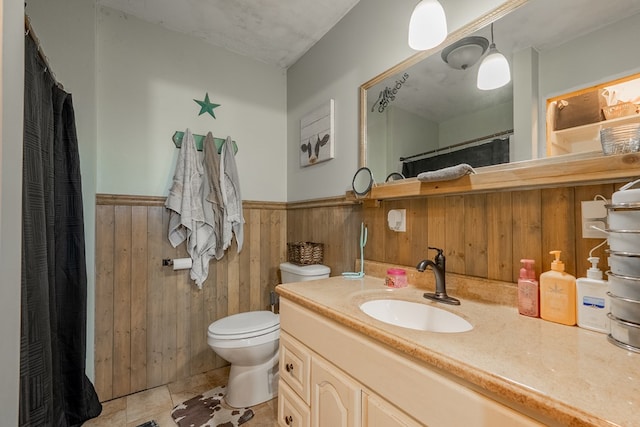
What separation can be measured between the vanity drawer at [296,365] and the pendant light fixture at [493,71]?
4.15 feet

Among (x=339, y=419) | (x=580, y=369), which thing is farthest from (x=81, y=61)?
(x=580, y=369)

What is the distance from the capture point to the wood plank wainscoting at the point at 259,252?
0.98 m

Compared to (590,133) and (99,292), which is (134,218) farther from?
(590,133)

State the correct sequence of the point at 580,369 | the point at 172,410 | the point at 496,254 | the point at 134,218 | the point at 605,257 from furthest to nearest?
the point at 134,218 → the point at 172,410 → the point at 496,254 → the point at 605,257 → the point at 580,369

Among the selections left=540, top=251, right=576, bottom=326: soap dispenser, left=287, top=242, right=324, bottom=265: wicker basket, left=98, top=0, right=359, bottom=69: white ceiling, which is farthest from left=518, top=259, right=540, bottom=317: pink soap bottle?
left=98, top=0, right=359, bottom=69: white ceiling

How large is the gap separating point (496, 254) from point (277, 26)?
1.92 meters

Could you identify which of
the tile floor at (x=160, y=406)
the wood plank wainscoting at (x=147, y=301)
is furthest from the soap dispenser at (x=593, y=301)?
the wood plank wainscoting at (x=147, y=301)

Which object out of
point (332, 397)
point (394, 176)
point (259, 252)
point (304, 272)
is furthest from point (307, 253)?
point (332, 397)

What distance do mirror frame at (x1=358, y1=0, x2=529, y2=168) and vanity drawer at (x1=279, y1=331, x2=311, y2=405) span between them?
1.01 metres

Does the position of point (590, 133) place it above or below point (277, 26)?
below

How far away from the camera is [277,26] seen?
1.92 metres

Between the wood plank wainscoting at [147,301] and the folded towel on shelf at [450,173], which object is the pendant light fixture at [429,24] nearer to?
the folded towel on shelf at [450,173]

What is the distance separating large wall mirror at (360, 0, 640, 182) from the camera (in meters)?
0.85

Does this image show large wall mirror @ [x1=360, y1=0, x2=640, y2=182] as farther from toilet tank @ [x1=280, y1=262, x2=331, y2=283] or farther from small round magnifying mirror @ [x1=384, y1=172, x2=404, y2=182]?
toilet tank @ [x1=280, y1=262, x2=331, y2=283]
